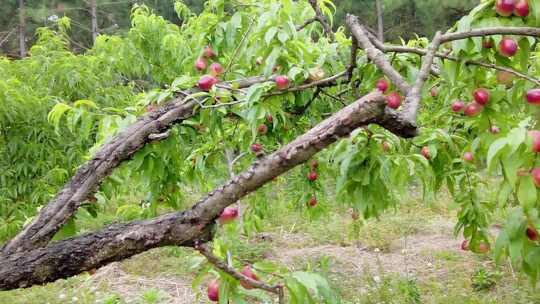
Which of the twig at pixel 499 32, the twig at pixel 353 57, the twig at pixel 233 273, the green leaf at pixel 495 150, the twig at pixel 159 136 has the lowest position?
the twig at pixel 233 273

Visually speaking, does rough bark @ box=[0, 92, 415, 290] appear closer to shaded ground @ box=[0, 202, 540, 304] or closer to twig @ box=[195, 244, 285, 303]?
twig @ box=[195, 244, 285, 303]

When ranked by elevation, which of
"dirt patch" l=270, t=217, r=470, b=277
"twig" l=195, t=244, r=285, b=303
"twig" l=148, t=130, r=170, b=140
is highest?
"twig" l=148, t=130, r=170, b=140

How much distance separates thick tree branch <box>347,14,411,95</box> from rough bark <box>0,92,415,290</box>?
150mm

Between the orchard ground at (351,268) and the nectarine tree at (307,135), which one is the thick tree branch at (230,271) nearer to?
the nectarine tree at (307,135)

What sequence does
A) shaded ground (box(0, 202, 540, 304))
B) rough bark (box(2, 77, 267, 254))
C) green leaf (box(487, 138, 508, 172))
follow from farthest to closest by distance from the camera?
1. shaded ground (box(0, 202, 540, 304))
2. rough bark (box(2, 77, 267, 254))
3. green leaf (box(487, 138, 508, 172))

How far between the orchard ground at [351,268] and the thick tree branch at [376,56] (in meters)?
1.74

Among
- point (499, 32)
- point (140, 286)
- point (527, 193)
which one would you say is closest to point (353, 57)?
point (499, 32)

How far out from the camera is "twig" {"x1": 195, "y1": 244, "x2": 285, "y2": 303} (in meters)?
1.03

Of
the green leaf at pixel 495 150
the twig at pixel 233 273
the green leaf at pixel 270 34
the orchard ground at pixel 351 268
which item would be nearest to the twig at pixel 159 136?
the green leaf at pixel 270 34

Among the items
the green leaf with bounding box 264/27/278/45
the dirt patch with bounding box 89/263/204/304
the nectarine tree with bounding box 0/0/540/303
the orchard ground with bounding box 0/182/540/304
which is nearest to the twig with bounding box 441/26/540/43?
the nectarine tree with bounding box 0/0/540/303

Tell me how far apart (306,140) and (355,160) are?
502 millimetres

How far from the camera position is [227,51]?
2094 mm

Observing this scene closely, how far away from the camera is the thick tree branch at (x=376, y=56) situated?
110 centimetres

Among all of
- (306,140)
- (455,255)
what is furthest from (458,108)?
(455,255)
